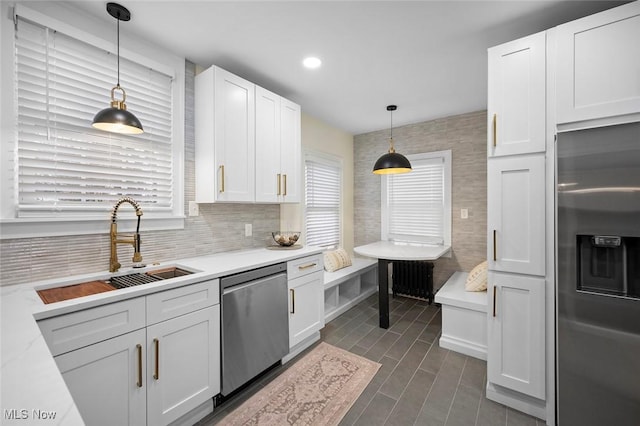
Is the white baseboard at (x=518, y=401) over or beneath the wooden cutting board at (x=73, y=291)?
beneath

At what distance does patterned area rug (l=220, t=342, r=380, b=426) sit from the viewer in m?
1.76

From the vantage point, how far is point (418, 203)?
4.09m

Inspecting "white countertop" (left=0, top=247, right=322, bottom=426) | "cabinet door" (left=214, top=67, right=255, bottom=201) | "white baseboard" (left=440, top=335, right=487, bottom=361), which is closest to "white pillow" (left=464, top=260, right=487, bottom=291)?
"white baseboard" (left=440, top=335, right=487, bottom=361)

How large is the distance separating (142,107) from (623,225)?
313 centimetres

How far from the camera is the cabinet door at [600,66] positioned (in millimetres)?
1458

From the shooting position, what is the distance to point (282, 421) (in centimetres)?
173

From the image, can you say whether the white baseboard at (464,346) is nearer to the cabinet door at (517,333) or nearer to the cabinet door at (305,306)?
the cabinet door at (517,333)

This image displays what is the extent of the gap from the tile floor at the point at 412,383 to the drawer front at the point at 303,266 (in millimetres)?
777

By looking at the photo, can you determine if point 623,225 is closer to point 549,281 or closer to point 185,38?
point 549,281

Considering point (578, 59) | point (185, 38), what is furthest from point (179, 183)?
point (578, 59)

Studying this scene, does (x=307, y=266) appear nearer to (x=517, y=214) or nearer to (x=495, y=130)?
(x=517, y=214)

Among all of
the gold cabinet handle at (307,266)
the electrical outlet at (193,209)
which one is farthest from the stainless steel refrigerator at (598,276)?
the electrical outlet at (193,209)

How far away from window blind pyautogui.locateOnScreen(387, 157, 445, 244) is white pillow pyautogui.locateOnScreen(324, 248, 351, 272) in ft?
3.18

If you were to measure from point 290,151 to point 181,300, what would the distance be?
1803 millimetres
